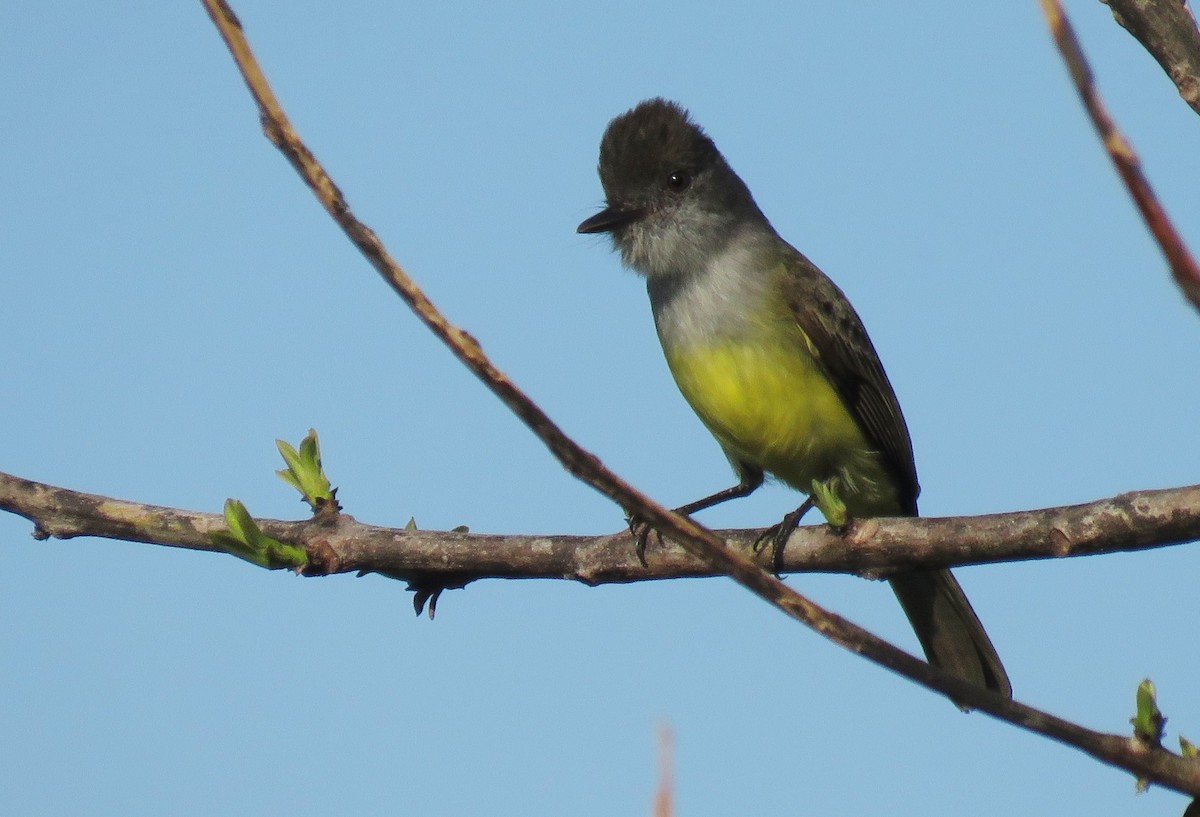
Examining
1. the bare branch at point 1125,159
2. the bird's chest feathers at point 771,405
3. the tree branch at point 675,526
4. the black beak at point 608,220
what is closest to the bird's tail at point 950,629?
the bird's chest feathers at point 771,405

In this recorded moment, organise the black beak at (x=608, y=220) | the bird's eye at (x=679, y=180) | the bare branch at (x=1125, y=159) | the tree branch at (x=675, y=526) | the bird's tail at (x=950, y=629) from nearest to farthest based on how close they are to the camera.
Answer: the bare branch at (x=1125, y=159) < the tree branch at (x=675, y=526) < the bird's tail at (x=950, y=629) < the black beak at (x=608, y=220) < the bird's eye at (x=679, y=180)

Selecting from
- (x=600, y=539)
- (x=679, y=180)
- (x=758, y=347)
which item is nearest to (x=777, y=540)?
(x=600, y=539)

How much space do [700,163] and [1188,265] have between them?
5802mm

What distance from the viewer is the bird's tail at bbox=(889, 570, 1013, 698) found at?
591 cm

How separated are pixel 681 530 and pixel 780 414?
3613 millimetres

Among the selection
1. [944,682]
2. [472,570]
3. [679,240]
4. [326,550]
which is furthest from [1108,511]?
[679,240]

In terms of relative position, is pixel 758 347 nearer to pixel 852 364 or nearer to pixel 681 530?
pixel 852 364

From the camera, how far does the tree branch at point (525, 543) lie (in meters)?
3.55

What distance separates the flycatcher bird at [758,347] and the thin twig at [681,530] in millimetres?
3194

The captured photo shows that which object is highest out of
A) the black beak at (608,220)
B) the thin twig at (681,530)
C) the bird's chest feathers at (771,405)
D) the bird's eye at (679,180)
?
the bird's eye at (679,180)

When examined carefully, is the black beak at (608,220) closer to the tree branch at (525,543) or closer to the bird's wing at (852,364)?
the bird's wing at (852,364)

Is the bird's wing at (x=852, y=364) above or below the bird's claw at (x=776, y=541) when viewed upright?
above

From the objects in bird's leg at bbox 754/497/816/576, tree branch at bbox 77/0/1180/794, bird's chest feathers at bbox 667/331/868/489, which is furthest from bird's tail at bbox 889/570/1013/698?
tree branch at bbox 77/0/1180/794

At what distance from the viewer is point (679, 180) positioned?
21.6 feet
